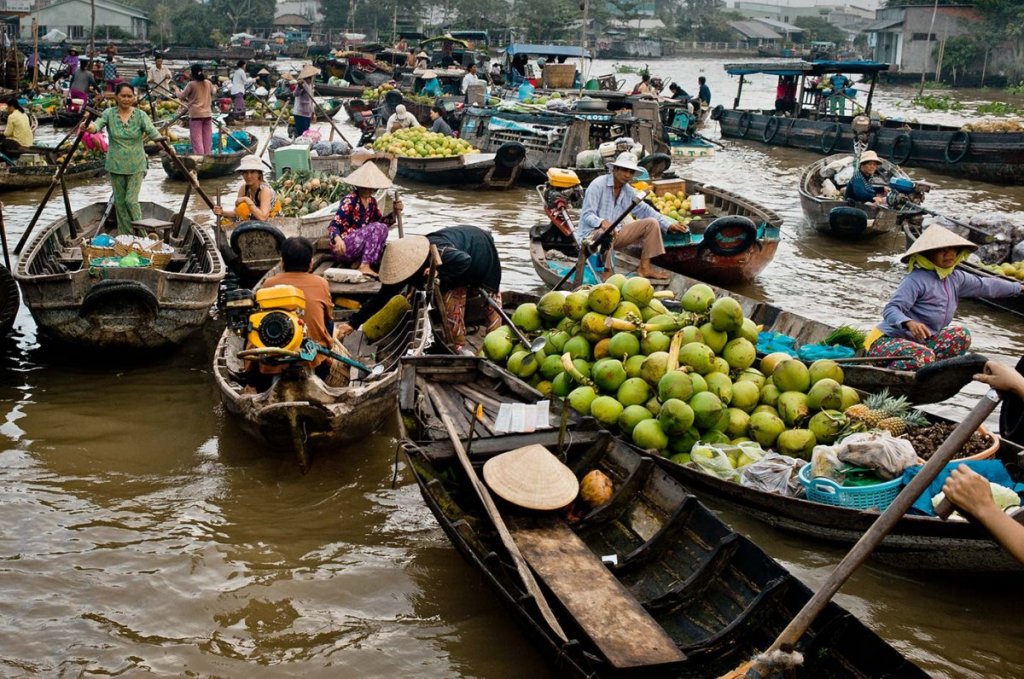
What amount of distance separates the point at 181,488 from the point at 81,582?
997mm

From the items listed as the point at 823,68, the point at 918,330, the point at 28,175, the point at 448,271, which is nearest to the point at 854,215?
the point at 918,330

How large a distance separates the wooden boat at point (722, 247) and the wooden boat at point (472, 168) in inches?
210

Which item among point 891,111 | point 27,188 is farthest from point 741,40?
point 27,188

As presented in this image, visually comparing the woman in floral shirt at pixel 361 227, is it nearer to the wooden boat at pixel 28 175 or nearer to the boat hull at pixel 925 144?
the wooden boat at pixel 28 175

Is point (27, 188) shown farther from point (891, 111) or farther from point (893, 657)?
point (891, 111)

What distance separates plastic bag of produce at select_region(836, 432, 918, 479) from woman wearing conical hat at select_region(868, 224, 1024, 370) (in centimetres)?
129

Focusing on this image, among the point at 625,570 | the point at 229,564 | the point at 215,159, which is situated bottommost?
the point at 229,564

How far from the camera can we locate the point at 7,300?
6.69 metres

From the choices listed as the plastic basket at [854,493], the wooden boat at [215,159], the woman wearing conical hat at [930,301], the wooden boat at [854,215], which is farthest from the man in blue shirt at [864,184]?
the wooden boat at [215,159]

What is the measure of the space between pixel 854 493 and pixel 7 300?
19.8ft

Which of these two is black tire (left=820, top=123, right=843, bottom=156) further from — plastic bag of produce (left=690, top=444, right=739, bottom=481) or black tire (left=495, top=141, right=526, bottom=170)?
plastic bag of produce (left=690, top=444, right=739, bottom=481)

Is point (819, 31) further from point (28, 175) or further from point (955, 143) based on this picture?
point (28, 175)

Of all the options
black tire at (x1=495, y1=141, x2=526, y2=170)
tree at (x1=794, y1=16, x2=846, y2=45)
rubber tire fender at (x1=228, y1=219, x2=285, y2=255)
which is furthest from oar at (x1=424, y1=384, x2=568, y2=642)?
tree at (x1=794, y1=16, x2=846, y2=45)

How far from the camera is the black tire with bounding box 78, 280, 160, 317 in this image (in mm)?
6391
